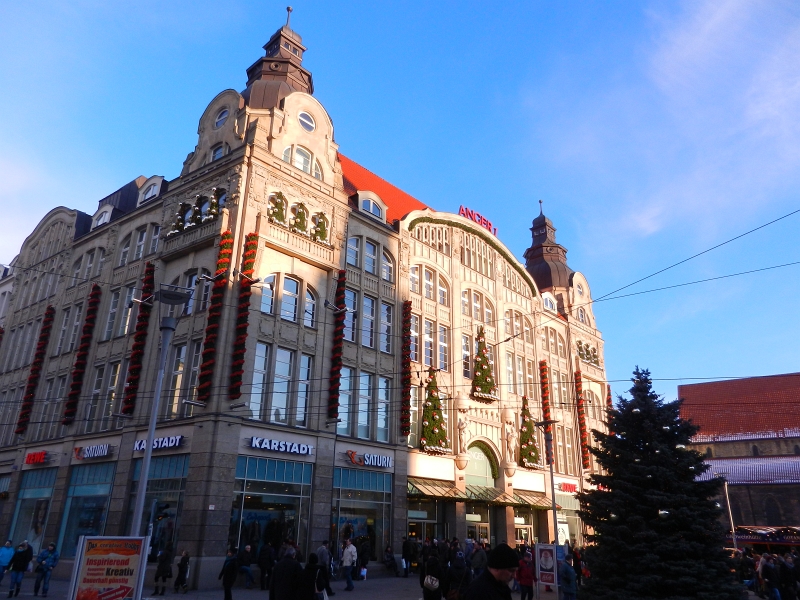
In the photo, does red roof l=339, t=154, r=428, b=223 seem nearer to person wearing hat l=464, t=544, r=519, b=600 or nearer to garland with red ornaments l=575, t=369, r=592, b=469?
garland with red ornaments l=575, t=369, r=592, b=469

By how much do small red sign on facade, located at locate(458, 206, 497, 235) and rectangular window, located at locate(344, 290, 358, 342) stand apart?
12607mm

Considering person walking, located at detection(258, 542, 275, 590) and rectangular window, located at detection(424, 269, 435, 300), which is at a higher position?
rectangular window, located at detection(424, 269, 435, 300)

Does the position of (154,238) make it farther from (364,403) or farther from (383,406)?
(383,406)

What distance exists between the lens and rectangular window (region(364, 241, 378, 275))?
108 feet

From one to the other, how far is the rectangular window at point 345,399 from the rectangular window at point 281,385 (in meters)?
2.91

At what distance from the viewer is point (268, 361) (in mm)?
26484

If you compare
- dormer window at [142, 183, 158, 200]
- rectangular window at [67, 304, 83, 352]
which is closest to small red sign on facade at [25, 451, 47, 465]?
rectangular window at [67, 304, 83, 352]

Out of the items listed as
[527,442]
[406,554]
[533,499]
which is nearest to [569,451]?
[527,442]

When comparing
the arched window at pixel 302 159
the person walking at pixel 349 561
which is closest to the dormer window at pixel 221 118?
Result: the arched window at pixel 302 159

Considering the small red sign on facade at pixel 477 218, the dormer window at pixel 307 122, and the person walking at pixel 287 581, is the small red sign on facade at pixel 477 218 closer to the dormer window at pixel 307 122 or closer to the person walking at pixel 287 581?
the dormer window at pixel 307 122

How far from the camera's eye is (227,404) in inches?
954

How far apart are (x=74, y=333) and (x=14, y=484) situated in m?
8.22

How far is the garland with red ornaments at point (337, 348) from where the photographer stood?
27970 mm

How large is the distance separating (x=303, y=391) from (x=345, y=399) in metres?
2.76
